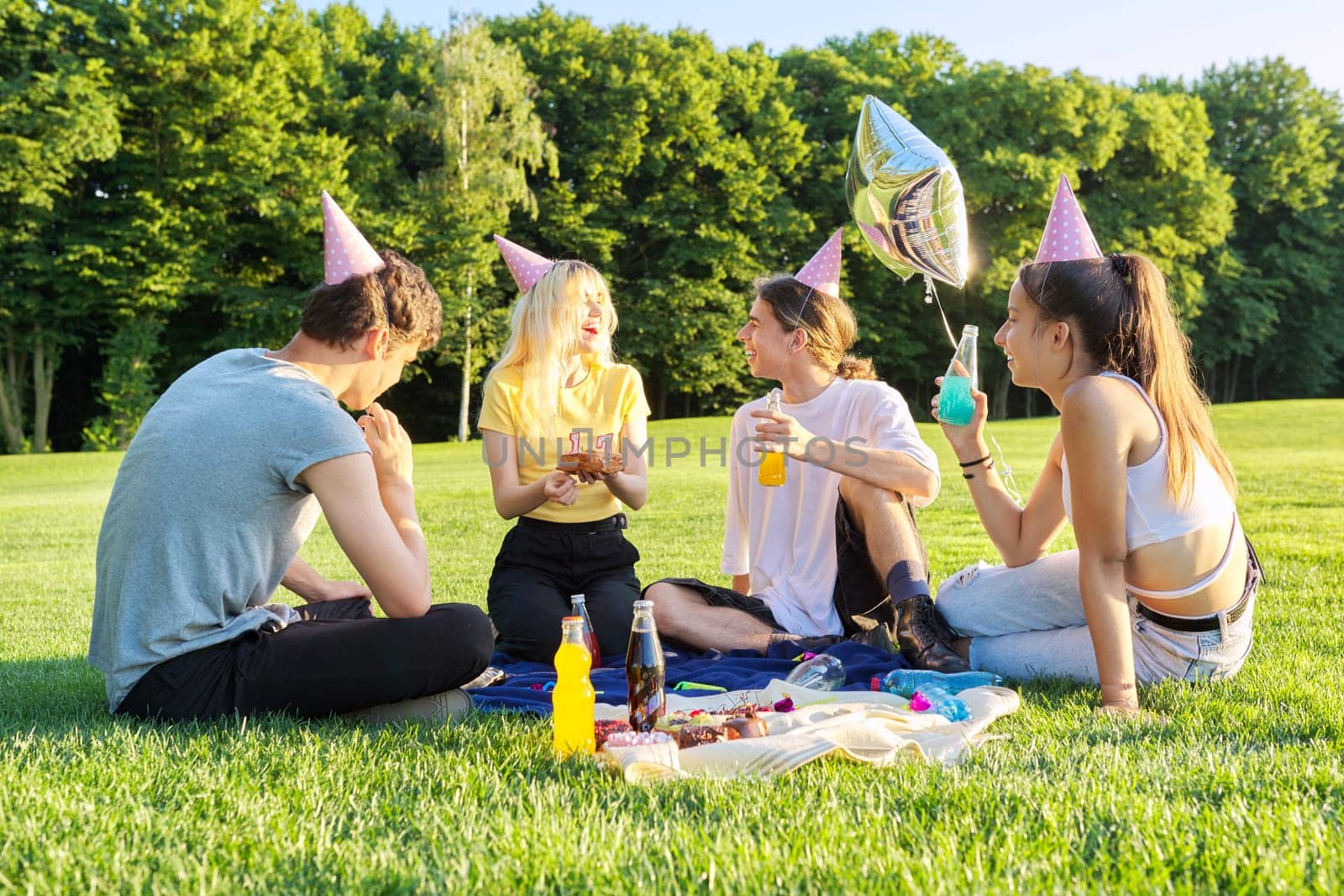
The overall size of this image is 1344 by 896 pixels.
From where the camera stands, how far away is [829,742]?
2916mm

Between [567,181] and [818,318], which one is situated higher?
[567,181]

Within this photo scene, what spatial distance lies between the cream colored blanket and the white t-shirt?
4.31 ft

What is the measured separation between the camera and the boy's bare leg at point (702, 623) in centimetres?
Answer: 481

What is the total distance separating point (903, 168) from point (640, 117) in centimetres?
3089

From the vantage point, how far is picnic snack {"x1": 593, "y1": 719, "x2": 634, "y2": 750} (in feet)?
10.4

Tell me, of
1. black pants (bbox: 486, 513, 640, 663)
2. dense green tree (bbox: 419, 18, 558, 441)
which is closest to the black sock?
black pants (bbox: 486, 513, 640, 663)

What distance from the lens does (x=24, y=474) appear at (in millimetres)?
19875

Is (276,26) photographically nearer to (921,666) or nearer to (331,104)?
(331,104)

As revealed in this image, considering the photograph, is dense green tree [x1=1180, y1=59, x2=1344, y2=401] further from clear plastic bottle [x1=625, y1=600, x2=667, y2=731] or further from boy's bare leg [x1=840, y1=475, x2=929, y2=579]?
clear plastic bottle [x1=625, y1=600, x2=667, y2=731]

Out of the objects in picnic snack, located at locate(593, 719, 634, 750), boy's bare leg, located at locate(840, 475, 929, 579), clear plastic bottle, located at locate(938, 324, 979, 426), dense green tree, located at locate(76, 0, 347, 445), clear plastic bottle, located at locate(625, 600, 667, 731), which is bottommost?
picnic snack, located at locate(593, 719, 634, 750)

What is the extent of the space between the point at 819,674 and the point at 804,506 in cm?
114

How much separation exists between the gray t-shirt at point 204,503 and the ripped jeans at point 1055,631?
8.22 ft

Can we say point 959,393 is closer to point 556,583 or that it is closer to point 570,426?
point 570,426

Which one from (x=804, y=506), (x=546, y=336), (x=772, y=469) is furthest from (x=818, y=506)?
(x=546, y=336)
